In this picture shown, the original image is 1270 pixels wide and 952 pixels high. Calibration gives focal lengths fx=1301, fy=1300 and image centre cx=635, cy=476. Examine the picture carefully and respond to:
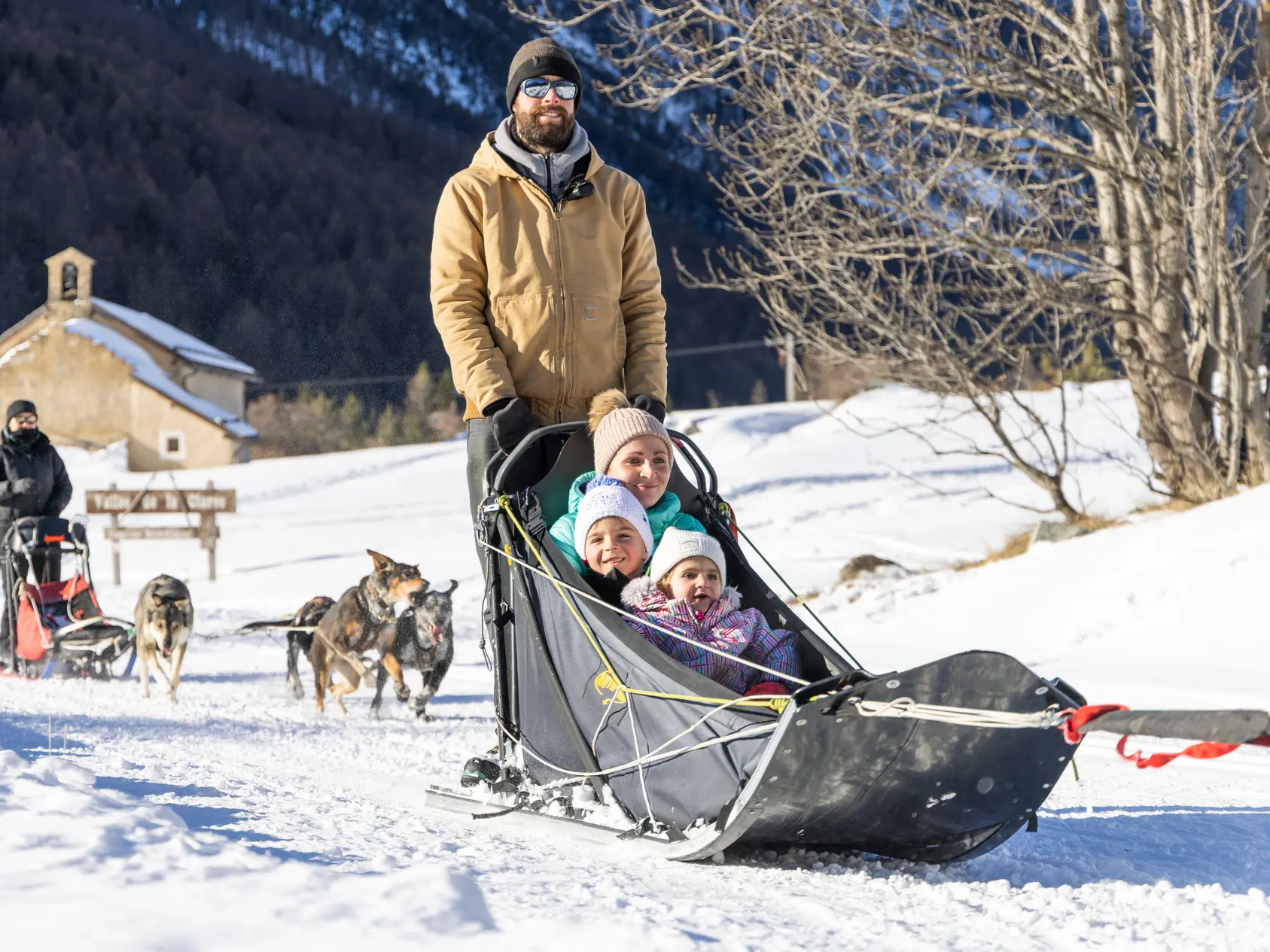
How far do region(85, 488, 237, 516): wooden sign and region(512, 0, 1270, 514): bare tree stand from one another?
8.20 metres

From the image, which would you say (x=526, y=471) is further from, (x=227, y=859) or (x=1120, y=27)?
(x=1120, y=27)

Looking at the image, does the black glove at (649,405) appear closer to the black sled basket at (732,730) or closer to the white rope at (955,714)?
the black sled basket at (732,730)

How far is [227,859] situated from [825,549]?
12.4 m

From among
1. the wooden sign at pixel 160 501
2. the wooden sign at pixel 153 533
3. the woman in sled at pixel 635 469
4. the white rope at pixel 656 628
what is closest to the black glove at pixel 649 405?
the woman in sled at pixel 635 469

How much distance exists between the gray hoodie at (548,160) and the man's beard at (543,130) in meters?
0.02

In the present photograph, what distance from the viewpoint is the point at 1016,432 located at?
73.8 feet

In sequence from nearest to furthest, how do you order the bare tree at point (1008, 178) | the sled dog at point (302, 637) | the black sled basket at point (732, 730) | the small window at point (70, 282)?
1. the black sled basket at point (732, 730)
2. the sled dog at point (302, 637)
3. the bare tree at point (1008, 178)
4. the small window at point (70, 282)

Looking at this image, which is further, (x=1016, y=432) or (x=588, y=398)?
(x=1016, y=432)

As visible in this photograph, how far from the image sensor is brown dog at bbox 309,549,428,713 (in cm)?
621

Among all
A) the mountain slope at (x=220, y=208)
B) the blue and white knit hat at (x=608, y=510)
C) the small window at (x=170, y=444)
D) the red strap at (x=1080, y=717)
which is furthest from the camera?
the mountain slope at (x=220, y=208)

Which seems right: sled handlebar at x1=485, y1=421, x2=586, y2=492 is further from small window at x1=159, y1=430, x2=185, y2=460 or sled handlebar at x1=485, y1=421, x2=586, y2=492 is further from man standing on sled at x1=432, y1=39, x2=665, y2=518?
small window at x1=159, y1=430, x2=185, y2=460

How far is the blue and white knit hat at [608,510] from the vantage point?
11.3 feet

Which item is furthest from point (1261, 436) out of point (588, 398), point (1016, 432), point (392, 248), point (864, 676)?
point (392, 248)

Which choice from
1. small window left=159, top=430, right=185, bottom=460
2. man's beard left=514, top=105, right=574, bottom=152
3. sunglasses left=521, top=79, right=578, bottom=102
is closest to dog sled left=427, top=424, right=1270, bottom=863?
man's beard left=514, top=105, right=574, bottom=152
